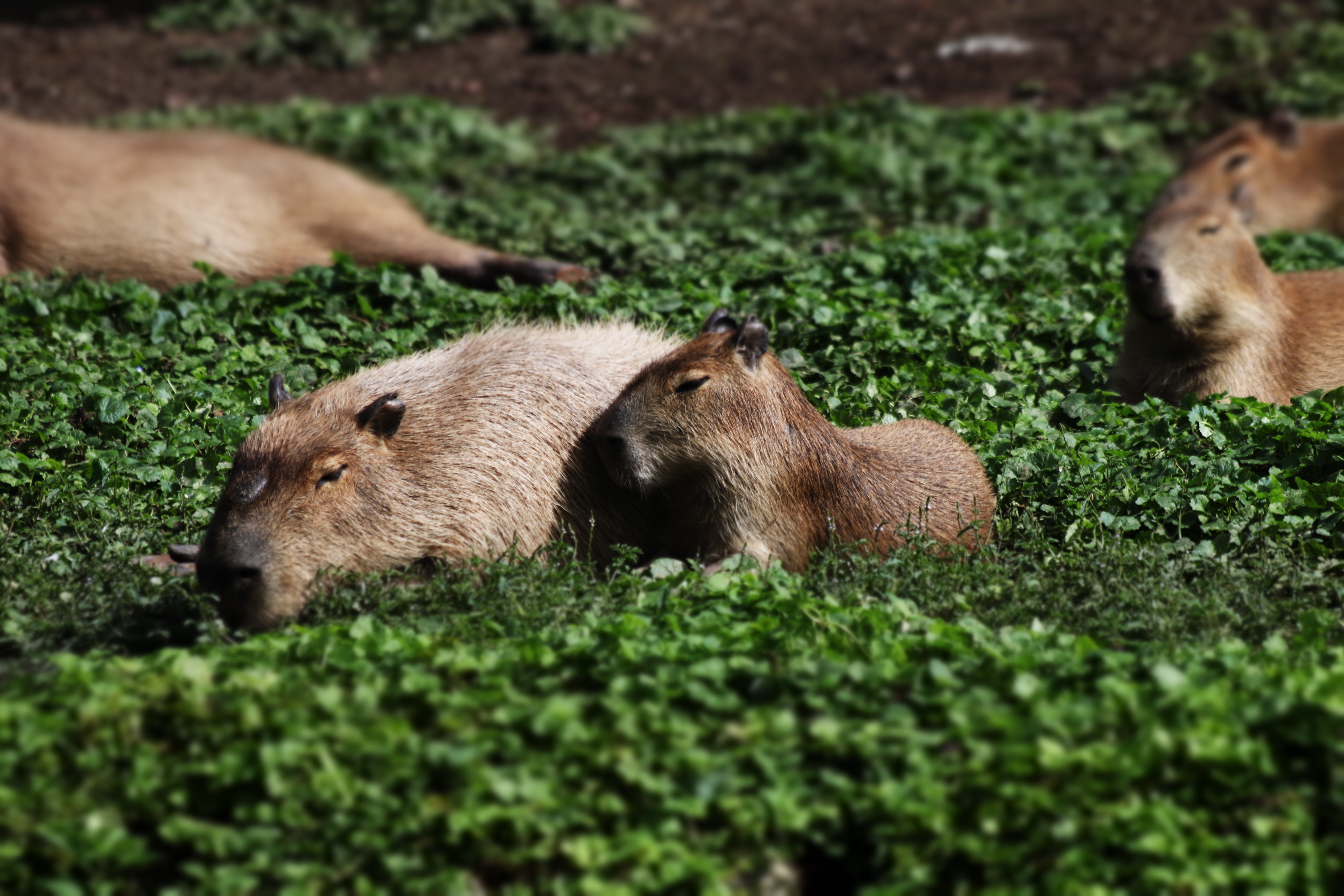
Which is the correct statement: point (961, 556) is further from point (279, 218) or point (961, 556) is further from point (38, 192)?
point (38, 192)

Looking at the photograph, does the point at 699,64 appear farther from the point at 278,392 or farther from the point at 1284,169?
the point at 278,392

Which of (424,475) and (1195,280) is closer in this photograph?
(424,475)

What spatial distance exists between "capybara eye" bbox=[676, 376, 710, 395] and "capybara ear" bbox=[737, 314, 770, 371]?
17 centimetres

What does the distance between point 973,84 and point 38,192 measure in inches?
298

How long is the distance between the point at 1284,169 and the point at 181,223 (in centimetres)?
787

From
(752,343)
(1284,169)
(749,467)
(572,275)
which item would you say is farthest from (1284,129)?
(749,467)

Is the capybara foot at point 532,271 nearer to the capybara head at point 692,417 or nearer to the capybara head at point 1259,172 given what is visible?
the capybara head at point 692,417

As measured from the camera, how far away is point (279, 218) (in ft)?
25.2

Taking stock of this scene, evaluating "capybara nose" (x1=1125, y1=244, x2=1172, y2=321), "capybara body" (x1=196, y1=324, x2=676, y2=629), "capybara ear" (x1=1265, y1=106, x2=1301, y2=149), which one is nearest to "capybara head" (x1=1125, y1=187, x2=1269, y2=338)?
"capybara nose" (x1=1125, y1=244, x2=1172, y2=321)

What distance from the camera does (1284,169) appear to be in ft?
34.7

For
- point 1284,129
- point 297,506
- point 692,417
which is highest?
point 1284,129

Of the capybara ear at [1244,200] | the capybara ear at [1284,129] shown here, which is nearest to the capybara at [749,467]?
the capybara ear at [1244,200]

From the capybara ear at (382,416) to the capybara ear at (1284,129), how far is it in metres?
8.34

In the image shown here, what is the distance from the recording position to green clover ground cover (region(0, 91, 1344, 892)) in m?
3.02
